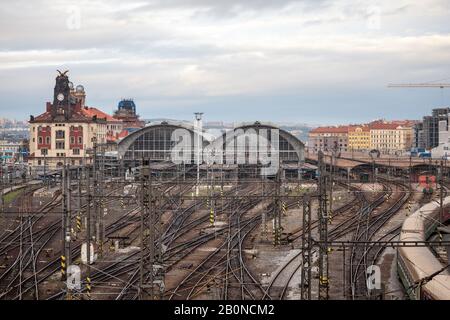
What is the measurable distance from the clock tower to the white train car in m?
38.7

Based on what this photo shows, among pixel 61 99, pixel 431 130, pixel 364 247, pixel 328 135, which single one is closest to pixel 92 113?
pixel 61 99

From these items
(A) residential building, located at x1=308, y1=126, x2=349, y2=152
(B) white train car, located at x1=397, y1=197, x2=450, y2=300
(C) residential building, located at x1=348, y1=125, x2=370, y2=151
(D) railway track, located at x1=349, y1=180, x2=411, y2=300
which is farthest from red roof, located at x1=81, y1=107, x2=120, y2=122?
(C) residential building, located at x1=348, y1=125, x2=370, y2=151

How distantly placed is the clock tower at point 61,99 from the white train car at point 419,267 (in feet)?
127

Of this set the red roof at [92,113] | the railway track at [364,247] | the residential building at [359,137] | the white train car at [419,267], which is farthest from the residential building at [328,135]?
the white train car at [419,267]

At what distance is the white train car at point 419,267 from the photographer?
425 inches

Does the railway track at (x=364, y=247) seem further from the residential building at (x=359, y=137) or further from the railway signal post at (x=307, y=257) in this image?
the residential building at (x=359, y=137)

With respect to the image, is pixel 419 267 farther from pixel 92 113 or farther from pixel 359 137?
pixel 359 137

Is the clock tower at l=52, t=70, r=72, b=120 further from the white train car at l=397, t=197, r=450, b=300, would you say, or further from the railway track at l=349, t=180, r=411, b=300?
the white train car at l=397, t=197, r=450, b=300

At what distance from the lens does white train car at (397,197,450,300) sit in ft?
35.4

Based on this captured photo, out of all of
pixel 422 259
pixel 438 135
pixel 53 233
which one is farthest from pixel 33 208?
pixel 438 135

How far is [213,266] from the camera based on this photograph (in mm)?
17062

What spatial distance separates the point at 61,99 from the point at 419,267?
45309 millimetres
